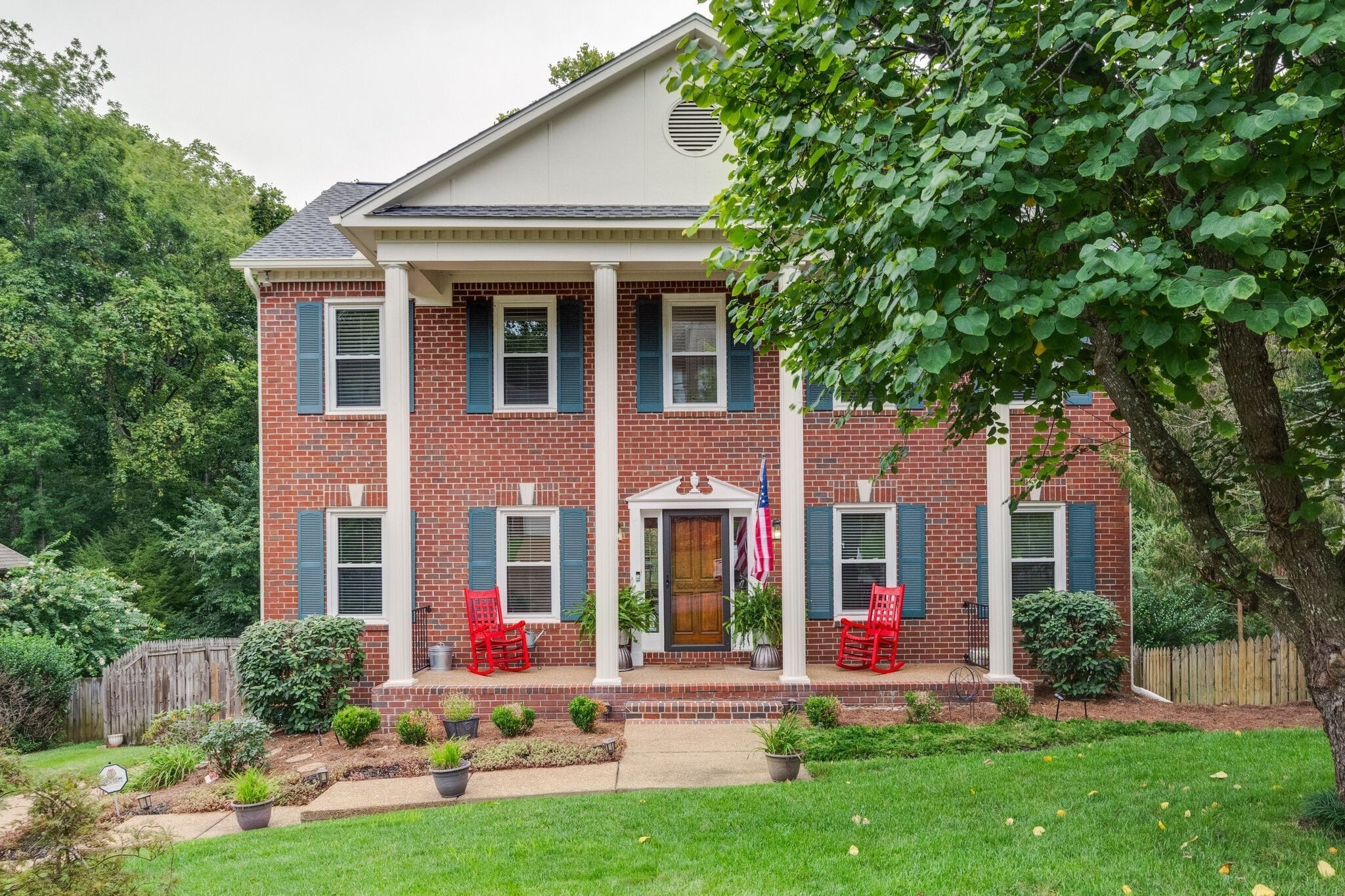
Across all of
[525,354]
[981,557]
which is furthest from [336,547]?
[981,557]

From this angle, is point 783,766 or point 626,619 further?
point 626,619

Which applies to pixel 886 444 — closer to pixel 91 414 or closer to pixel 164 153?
pixel 91 414

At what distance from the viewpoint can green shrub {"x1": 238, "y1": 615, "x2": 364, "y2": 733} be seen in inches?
375

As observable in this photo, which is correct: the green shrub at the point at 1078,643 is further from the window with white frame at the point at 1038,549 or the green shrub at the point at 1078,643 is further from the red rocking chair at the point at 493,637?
the red rocking chair at the point at 493,637

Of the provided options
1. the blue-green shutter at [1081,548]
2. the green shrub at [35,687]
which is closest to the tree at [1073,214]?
the blue-green shutter at [1081,548]

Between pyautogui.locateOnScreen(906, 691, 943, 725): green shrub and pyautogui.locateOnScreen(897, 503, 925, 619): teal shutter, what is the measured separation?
2.29m

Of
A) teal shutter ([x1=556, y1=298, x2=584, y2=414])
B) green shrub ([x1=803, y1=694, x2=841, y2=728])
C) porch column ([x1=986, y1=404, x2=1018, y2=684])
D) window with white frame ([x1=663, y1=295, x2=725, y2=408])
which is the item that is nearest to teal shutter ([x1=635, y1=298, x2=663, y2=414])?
window with white frame ([x1=663, y1=295, x2=725, y2=408])

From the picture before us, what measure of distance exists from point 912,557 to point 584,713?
204 inches

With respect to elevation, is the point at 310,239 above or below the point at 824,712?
above

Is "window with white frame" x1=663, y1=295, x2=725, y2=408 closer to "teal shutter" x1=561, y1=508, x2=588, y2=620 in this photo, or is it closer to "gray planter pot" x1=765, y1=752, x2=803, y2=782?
"teal shutter" x1=561, y1=508, x2=588, y2=620

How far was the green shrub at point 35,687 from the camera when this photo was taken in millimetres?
11328

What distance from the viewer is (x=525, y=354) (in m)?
11.4

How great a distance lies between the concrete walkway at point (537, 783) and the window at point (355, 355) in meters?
5.82

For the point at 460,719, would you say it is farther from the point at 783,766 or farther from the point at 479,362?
the point at 479,362
